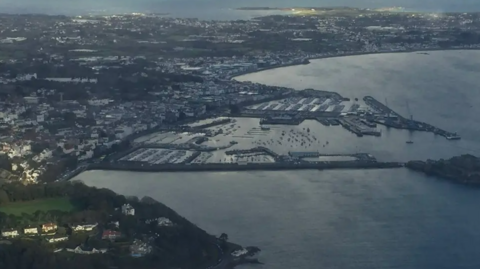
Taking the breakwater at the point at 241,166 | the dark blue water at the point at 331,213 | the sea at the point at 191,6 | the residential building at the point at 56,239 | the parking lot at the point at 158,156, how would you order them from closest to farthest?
the residential building at the point at 56,239, the dark blue water at the point at 331,213, the breakwater at the point at 241,166, the parking lot at the point at 158,156, the sea at the point at 191,6

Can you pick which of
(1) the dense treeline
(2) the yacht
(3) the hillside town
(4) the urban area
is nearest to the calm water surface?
(3) the hillside town

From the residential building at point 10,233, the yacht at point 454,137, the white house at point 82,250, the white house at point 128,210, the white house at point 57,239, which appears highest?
the yacht at point 454,137

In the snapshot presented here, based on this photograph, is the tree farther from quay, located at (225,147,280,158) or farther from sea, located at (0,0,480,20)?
sea, located at (0,0,480,20)

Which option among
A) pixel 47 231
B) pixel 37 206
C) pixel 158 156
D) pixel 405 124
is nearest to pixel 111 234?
pixel 47 231

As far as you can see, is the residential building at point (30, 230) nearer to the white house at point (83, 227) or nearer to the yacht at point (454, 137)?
the white house at point (83, 227)

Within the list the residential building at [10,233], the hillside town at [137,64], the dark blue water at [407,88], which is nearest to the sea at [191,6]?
the hillside town at [137,64]

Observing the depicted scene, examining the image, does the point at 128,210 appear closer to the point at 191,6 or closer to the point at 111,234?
the point at 111,234
